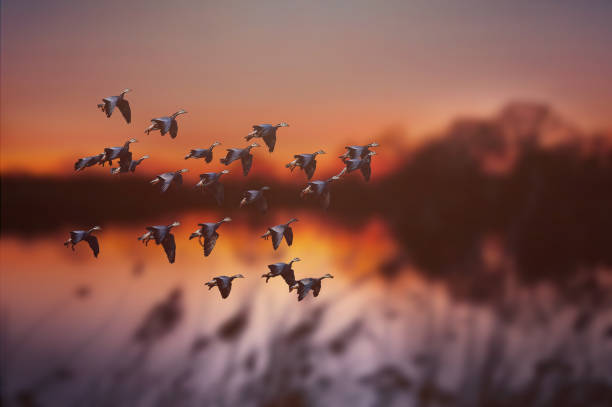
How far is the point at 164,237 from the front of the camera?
3.52 meters

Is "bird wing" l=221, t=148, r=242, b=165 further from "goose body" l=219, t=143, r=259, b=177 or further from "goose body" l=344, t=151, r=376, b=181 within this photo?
"goose body" l=344, t=151, r=376, b=181

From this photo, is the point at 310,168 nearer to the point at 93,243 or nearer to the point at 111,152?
the point at 111,152

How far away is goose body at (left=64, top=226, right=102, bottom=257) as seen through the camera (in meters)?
3.53

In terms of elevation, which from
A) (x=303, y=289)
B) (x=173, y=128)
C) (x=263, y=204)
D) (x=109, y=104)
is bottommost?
(x=303, y=289)

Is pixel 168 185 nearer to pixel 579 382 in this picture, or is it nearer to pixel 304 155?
pixel 304 155

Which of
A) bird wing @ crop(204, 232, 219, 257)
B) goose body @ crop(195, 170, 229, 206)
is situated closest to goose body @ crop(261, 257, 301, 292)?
bird wing @ crop(204, 232, 219, 257)

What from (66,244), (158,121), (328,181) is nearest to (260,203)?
(328,181)

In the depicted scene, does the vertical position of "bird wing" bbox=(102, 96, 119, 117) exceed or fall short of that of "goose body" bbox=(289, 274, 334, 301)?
it exceeds it

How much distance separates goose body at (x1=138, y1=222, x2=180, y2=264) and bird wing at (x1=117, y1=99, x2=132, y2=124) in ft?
3.91

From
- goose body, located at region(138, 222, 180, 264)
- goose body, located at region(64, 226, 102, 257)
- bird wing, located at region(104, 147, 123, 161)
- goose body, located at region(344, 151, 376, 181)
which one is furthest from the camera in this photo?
goose body, located at region(344, 151, 376, 181)

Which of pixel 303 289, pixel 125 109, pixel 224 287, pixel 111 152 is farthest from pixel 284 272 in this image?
→ pixel 125 109

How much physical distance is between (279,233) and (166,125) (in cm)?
151

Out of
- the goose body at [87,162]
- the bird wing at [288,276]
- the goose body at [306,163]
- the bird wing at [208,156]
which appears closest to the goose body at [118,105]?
the goose body at [87,162]

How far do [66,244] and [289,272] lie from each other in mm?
1930
